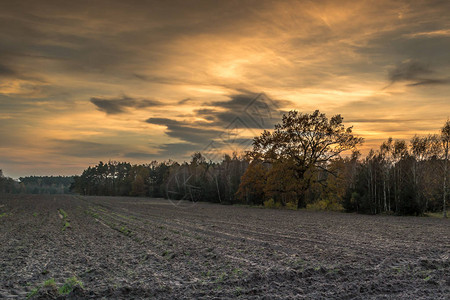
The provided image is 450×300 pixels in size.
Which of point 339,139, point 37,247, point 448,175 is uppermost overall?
point 339,139

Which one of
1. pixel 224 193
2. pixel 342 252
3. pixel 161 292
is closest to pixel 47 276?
pixel 161 292

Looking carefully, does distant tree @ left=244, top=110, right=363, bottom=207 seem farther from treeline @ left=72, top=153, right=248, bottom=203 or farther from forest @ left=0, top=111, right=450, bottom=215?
treeline @ left=72, top=153, right=248, bottom=203

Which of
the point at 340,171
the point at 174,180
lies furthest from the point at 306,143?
the point at 174,180

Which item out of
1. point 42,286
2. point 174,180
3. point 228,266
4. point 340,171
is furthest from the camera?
point 174,180

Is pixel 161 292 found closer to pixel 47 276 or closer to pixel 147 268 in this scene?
pixel 147 268

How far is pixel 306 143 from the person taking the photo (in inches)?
1991

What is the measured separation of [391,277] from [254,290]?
447 centimetres

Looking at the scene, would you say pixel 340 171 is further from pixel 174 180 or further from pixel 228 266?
pixel 174 180

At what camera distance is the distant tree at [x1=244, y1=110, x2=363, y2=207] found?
48875 millimetres

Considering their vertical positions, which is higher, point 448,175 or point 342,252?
point 448,175

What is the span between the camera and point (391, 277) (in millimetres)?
11297

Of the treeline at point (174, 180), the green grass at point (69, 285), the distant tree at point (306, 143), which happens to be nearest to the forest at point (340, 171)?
the distant tree at point (306, 143)

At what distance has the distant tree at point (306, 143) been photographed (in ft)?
160

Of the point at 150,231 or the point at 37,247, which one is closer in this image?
the point at 37,247
